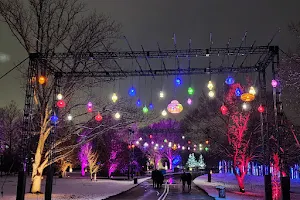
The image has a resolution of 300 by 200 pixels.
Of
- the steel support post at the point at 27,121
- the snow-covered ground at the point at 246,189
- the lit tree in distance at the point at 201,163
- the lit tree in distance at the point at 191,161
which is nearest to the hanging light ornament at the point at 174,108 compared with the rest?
the steel support post at the point at 27,121

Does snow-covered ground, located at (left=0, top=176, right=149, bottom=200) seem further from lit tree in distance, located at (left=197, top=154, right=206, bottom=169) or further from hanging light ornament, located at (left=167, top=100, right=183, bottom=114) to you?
lit tree in distance, located at (left=197, top=154, right=206, bottom=169)

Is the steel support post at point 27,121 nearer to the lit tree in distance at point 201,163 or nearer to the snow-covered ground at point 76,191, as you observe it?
the snow-covered ground at point 76,191

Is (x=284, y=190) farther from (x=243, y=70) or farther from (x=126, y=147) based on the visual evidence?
(x=126, y=147)

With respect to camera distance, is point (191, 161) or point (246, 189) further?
point (191, 161)

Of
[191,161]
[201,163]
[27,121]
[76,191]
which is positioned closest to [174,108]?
[27,121]

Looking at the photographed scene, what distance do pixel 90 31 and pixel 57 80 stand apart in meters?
3.81

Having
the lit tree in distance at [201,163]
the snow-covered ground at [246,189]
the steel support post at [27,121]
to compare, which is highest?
the steel support post at [27,121]

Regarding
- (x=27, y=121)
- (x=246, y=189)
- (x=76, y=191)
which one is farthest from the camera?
(x=246, y=189)

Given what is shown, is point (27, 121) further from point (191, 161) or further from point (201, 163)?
point (201, 163)

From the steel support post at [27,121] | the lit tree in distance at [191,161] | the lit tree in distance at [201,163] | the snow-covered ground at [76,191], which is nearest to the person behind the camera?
the steel support post at [27,121]

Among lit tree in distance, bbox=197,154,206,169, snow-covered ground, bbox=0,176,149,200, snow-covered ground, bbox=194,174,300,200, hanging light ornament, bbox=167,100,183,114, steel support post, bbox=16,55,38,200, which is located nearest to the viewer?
hanging light ornament, bbox=167,100,183,114

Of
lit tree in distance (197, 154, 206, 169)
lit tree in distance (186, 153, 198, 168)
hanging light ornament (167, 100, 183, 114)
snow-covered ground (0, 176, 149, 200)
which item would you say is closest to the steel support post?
snow-covered ground (0, 176, 149, 200)

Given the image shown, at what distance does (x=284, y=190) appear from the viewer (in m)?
14.4

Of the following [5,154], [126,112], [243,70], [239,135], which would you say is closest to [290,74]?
[243,70]
